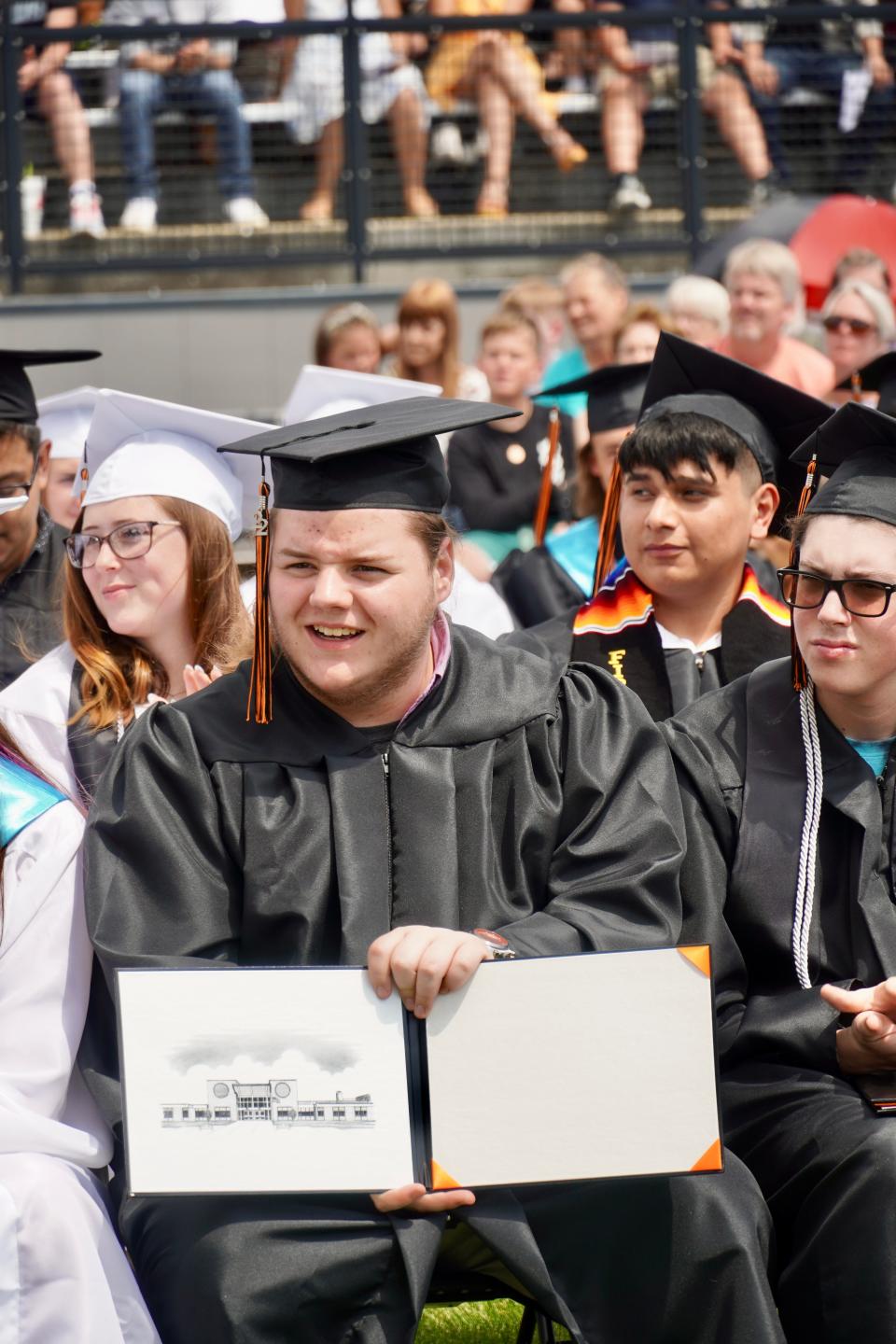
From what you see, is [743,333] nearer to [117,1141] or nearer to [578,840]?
[578,840]

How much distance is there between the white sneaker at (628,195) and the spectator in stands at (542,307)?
215 cm

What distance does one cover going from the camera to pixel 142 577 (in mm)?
4410

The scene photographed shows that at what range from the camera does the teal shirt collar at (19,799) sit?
11.1ft

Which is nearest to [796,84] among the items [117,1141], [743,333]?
[743,333]

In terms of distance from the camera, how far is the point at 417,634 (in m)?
3.45

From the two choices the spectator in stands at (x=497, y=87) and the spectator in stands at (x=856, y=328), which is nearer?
the spectator in stands at (x=856, y=328)

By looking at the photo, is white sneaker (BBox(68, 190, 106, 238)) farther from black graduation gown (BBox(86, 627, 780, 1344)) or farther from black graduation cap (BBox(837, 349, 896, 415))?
black graduation gown (BBox(86, 627, 780, 1344))

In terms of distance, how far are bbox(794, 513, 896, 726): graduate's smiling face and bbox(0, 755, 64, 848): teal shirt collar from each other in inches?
57.5

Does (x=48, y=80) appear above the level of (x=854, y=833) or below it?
above

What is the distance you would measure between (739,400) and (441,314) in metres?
3.04

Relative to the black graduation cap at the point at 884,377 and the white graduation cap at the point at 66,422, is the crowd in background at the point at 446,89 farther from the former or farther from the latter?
the black graduation cap at the point at 884,377

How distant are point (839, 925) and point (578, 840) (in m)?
0.53

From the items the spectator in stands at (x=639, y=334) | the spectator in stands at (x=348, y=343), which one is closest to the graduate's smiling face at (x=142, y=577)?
the spectator in stands at (x=639, y=334)

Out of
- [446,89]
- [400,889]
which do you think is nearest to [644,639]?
[400,889]
